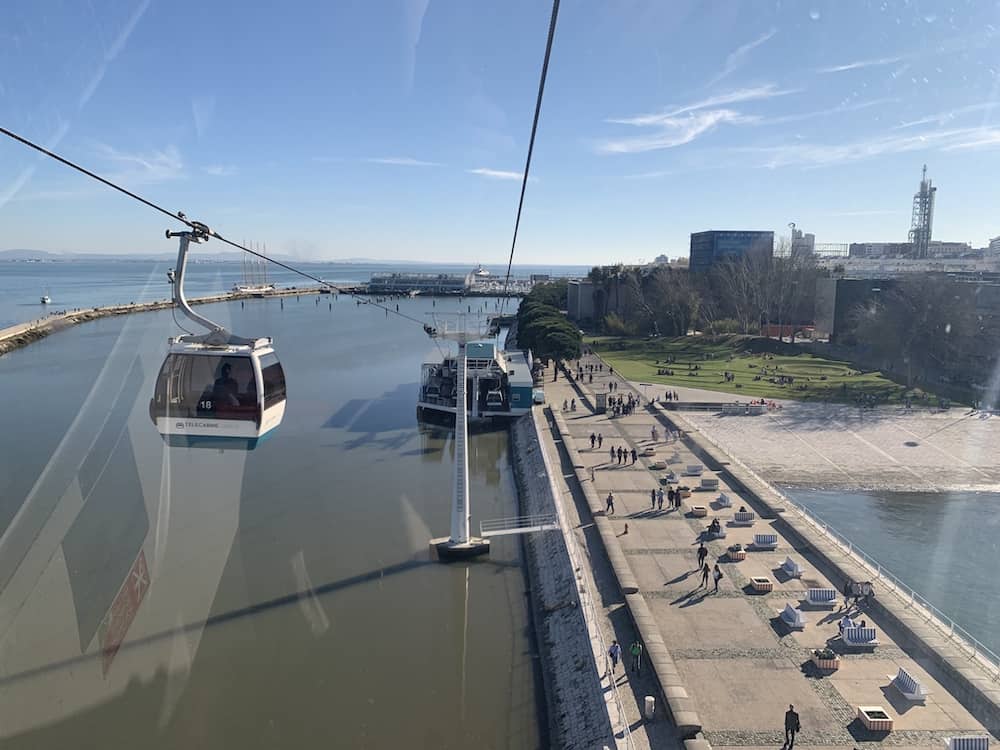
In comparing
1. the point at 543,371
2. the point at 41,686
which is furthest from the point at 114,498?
the point at 543,371

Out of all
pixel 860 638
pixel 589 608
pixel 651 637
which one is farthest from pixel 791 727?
pixel 589 608

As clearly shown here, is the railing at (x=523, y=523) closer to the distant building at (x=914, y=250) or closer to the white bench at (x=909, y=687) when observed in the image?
the white bench at (x=909, y=687)

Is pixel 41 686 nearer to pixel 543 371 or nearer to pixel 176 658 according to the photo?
pixel 176 658

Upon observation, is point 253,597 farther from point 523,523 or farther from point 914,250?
point 914,250

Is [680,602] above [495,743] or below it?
above

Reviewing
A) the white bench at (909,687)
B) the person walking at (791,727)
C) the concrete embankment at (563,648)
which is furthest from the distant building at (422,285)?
the person walking at (791,727)

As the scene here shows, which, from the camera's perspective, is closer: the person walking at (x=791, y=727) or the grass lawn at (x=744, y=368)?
the person walking at (x=791, y=727)

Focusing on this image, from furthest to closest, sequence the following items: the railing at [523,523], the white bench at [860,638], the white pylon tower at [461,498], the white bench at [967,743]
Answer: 1. the railing at [523,523]
2. the white pylon tower at [461,498]
3. the white bench at [860,638]
4. the white bench at [967,743]
